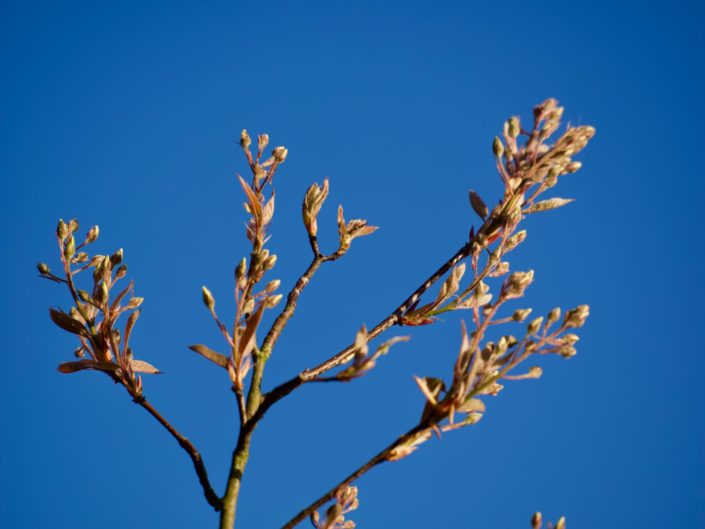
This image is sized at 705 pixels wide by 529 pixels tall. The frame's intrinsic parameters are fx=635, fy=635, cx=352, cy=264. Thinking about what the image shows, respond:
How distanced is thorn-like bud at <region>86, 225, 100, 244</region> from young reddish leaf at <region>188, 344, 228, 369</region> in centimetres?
83

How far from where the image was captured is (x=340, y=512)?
2049 millimetres

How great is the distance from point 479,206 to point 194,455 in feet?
4.07

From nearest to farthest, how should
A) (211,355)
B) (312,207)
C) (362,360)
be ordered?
(362,360)
(211,355)
(312,207)

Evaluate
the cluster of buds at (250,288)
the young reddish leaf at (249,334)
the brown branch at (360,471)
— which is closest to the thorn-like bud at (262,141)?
the cluster of buds at (250,288)

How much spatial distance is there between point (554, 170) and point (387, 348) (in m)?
0.85

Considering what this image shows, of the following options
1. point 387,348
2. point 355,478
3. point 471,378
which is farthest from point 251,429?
point 471,378

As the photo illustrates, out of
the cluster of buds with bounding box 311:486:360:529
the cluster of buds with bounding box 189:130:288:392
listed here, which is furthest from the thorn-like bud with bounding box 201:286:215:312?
the cluster of buds with bounding box 311:486:360:529

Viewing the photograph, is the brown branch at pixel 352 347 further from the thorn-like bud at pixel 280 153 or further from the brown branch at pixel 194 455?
the thorn-like bud at pixel 280 153

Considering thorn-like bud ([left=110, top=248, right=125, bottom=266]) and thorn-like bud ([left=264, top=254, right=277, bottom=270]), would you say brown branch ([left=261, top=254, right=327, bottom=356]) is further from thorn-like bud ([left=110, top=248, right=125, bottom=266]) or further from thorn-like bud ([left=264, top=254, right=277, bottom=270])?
thorn-like bud ([left=110, top=248, right=125, bottom=266])

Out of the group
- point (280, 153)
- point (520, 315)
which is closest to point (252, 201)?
point (280, 153)

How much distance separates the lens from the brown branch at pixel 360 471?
5.43 feet

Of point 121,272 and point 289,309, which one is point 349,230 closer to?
point 289,309

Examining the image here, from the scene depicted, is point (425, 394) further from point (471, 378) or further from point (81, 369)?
point (81, 369)

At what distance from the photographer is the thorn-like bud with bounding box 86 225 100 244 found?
2.35 metres
